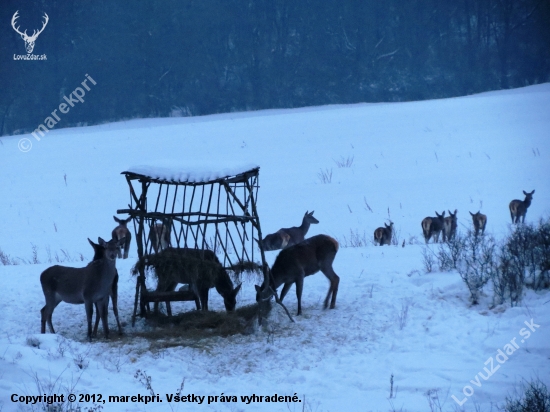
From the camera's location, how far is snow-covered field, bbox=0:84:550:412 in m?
8.12

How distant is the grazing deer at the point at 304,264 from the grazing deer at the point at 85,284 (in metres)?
2.67

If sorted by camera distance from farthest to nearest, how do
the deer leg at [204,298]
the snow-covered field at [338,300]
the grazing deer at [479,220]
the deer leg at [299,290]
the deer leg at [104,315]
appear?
1. the grazing deer at [479,220]
2. the deer leg at [204,298]
3. the deer leg at [299,290]
4. the deer leg at [104,315]
5. the snow-covered field at [338,300]

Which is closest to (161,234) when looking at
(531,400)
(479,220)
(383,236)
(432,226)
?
(531,400)

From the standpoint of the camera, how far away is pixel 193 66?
168 feet

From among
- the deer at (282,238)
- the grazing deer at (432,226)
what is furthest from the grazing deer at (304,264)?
the grazing deer at (432,226)

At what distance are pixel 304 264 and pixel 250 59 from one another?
40981 mm

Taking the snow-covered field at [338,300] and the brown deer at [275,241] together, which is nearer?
the snow-covered field at [338,300]

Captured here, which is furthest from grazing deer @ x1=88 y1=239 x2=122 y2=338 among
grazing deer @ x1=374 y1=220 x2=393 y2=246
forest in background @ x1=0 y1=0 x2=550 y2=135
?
forest in background @ x1=0 y1=0 x2=550 y2=135

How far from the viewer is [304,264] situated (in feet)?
38.2

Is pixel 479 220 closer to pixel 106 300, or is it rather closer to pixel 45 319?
pixel 106 300

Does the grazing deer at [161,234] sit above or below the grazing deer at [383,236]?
above

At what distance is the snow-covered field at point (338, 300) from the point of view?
812 cm

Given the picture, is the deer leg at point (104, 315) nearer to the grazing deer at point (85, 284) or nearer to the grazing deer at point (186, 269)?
the grazing deer at point (85, 284)

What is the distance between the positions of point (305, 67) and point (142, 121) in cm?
1247
